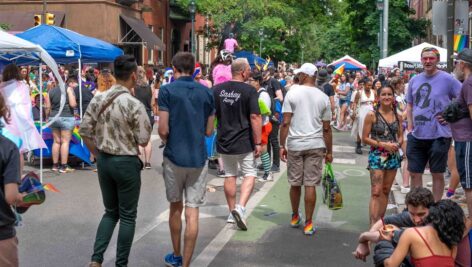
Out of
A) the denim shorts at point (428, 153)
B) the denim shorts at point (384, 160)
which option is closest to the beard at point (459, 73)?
the denim shorts at point (428, 153)

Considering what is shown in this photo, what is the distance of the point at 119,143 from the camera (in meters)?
5.23

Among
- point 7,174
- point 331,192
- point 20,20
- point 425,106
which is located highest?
point 20,20

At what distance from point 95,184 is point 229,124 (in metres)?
3.73

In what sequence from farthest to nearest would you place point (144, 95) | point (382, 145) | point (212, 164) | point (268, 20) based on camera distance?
point (268, 20) → point (212, 164) → point (144, 95) → point (382, 145)

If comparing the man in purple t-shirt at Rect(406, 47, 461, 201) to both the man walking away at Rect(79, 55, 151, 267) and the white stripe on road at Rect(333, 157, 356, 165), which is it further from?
the white stripe on road at Rect(333, 157, 356, 165)

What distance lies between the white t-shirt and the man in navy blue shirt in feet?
5.08

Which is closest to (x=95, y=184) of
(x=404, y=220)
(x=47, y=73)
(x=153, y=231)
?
(x=153, y=231)

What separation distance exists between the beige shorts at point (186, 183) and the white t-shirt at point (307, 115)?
164 cm

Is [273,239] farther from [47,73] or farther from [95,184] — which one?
[47,73]

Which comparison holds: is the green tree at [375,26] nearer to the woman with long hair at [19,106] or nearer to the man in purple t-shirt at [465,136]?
the woman with long hair at [19,106]

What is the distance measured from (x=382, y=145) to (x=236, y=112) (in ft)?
5.43

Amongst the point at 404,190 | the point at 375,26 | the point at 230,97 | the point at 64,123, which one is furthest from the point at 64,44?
the point at 375,26

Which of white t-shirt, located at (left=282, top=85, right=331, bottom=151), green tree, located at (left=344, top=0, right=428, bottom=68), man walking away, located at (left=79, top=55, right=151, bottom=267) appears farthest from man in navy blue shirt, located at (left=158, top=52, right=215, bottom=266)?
green tree, located at (left=344, top=0, right=428, bottom=68)

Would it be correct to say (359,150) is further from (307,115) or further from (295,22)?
(295,22)
